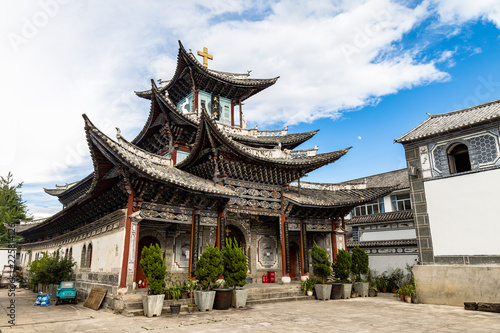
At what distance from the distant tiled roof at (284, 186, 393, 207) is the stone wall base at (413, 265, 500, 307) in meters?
5.15

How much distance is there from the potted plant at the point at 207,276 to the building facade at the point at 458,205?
722 cm

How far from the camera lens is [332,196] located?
59.7 ft

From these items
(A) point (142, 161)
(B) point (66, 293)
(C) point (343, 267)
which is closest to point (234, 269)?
(A) point (142, 161)

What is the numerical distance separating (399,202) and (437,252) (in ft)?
36.5

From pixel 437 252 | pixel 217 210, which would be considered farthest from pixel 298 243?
pixel 437 252

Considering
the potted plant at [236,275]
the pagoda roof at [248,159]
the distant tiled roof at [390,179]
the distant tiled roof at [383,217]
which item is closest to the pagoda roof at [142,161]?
the pagoda roof at [248,159]

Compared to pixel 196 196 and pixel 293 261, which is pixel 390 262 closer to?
pixel 293 261

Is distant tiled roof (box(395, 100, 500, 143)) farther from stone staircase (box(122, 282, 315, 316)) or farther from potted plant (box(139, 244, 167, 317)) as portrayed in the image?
potted plant (box(139, 244, 167, 317))

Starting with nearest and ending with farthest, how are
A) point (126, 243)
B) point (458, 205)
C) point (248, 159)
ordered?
point (126, 243)
point (458, 205)
point (248, 159)

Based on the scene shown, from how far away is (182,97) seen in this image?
2156 centimetres

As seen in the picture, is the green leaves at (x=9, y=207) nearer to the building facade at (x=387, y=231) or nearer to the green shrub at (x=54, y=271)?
the green shrub at (x=54, y=271)

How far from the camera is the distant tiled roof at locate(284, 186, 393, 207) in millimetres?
16452

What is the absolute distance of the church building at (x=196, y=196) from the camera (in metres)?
11.7

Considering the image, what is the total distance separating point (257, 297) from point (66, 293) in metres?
7.28
